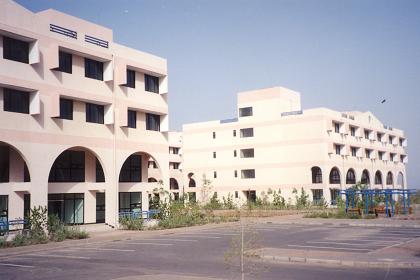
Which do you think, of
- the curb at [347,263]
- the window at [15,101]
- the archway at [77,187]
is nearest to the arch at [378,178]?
the archway at [77,187]

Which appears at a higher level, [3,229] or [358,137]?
[358,137]

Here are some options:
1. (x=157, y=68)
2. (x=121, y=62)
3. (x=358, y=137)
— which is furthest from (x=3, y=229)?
(x=358, y=137)

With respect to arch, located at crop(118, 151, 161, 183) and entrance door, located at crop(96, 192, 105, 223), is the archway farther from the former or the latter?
arch, located at crop(118, 151, 161, 183)

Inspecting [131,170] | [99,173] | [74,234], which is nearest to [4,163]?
[74,234]

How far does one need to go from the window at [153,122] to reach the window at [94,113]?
188 inches

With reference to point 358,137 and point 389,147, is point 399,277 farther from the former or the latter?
point 389,147

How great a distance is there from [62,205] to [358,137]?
48501 millimetres

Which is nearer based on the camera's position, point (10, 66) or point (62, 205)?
point (10, 66)

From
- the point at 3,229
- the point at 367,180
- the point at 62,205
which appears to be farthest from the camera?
the point at 367,180

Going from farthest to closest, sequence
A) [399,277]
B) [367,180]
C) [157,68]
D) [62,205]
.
A: [367,180], [157,68], [62,205], [399,277]

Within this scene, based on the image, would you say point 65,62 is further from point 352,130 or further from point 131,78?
point 352,130

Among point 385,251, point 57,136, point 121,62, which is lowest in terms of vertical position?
point 385,251

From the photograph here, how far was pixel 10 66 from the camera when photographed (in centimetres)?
2570

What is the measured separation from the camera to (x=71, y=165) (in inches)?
1243
